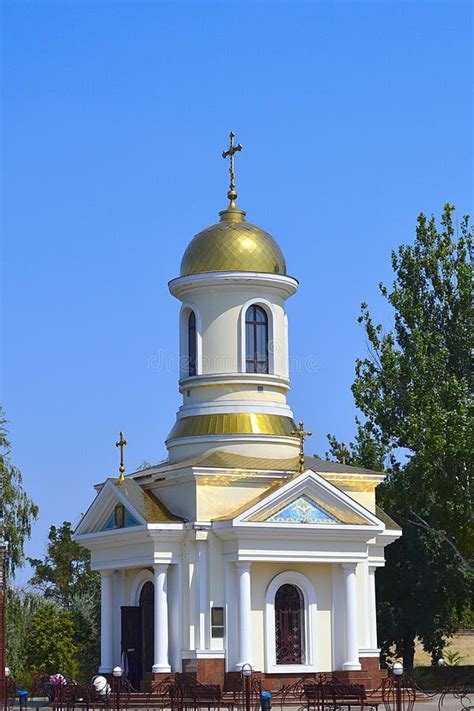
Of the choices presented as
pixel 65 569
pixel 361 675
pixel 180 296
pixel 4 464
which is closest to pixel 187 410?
pixel 180 296

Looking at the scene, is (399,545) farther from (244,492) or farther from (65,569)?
(65,569)

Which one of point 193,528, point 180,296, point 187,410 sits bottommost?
point 193,528

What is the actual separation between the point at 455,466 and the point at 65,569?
21.4 m

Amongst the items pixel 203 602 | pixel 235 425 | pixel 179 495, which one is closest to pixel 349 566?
pixel 203 602

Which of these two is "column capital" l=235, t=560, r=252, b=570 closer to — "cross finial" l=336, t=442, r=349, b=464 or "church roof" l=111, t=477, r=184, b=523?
"church roof" l=111, t=477, r=184, b=523

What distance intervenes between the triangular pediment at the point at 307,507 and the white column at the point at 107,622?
Answer: 437cm

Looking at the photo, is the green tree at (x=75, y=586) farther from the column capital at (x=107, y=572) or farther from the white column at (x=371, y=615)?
the white column at (x=371, y=615)

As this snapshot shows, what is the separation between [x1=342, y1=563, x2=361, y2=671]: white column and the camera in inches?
1281

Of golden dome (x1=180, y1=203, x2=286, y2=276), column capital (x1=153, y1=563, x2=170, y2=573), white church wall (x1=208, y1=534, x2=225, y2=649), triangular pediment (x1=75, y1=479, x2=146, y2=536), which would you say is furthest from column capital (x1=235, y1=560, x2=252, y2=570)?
golden dome (x1=180, y1=203, x2=286, y2=276)

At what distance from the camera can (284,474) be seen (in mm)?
33125

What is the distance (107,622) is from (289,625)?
4.71m

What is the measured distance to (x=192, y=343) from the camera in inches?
1410

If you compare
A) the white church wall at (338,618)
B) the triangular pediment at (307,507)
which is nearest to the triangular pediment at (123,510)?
the triangular pediment at (307,507)

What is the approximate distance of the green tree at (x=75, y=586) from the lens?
46.2 metres
